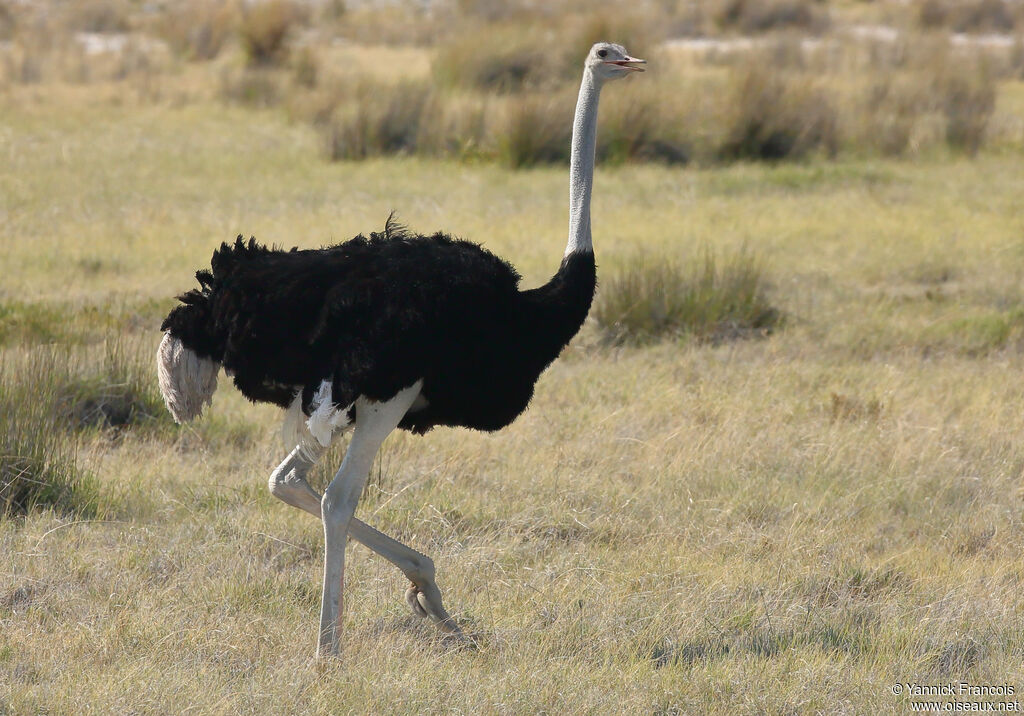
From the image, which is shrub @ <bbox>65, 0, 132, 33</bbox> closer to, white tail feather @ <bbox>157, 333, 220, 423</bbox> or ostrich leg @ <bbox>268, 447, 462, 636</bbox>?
white tail feather @ <bbox>157, 333, 220, 423</bbox>

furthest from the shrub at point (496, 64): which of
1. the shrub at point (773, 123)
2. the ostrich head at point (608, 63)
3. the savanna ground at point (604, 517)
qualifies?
the ostrich head at point (608, 63)

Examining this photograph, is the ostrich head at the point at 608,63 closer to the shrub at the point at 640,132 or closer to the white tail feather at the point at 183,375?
the white tail feather at the point at 183,375

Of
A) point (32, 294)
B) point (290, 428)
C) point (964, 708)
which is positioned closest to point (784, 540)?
point (964, 708)

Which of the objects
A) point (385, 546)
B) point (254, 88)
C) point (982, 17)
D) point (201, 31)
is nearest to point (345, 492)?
point (385, 546)

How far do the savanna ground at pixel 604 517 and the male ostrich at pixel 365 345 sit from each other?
392 mm

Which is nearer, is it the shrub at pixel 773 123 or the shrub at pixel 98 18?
the shrub at pixel 773 123

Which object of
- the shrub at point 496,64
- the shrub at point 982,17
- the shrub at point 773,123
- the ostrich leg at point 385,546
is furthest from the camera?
the shrub at point 982,17

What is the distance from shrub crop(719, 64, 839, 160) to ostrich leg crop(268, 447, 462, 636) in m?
9.75

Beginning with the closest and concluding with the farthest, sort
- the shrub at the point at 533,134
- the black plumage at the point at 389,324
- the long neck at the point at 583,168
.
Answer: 1. the black plumage at the point at 389,324
2. the long neck at the point at 583,168
3. the shrub at the point at 533,134

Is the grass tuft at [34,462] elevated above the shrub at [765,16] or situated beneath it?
situated beneath

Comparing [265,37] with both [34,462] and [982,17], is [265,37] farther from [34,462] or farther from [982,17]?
[34,462]

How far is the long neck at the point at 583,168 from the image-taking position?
14.5ft

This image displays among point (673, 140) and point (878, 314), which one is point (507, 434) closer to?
point (878, 314)

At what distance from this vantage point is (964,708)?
395 centimetres
